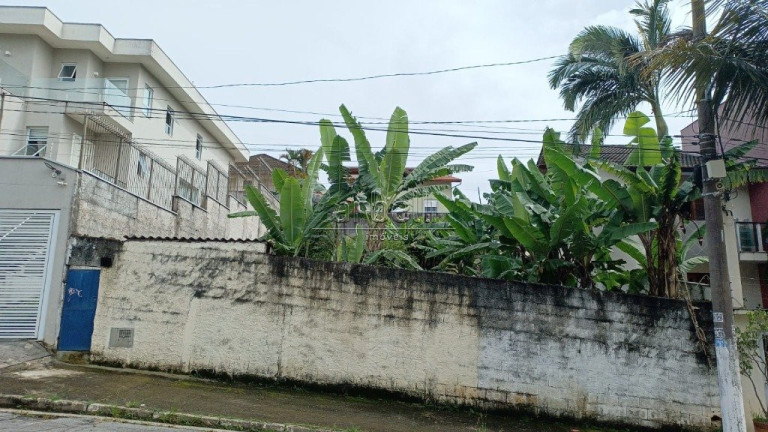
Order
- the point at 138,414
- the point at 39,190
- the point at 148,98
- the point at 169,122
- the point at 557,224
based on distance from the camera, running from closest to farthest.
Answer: the point at 138,414
the point at 557,224
the point at 39,190
the point at 148,98
the point at 169,122

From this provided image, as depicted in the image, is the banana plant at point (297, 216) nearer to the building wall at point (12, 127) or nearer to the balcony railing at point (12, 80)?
the building wall at point (12, 127)

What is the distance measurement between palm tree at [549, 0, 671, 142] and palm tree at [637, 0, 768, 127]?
747 centimetres

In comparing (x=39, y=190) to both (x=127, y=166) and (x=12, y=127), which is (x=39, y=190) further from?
(x=12, y=127)

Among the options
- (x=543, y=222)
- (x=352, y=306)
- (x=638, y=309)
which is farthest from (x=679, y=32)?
(x=352, y=306)

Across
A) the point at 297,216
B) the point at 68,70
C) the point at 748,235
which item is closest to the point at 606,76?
the point at 748,235

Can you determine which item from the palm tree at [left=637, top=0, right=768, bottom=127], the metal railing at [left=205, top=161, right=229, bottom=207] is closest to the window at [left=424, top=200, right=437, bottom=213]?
the metal railing at [left=205, top=161, right=229, bottom=207]

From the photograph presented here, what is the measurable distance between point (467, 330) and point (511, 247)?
222cm

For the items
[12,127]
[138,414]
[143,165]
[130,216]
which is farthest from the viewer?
[12,127]

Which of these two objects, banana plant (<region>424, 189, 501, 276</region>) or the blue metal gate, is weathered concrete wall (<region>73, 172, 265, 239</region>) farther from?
banana plant (<region>424, 189, 501, 276</region>)

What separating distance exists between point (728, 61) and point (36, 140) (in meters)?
17.9

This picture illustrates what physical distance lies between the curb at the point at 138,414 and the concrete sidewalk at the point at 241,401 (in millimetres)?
134

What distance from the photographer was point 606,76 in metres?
15.7

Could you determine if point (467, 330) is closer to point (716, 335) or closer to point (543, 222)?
point (543, 222)

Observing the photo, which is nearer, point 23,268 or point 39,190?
point 23,268
